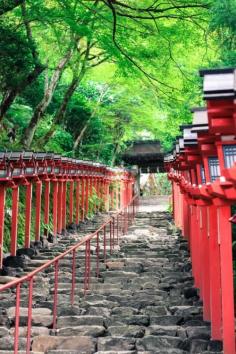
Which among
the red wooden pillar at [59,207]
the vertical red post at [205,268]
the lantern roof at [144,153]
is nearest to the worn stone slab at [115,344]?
the vertical red post at [205,268]

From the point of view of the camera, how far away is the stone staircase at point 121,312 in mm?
7082

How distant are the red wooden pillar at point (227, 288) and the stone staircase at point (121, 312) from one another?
0.42 meters

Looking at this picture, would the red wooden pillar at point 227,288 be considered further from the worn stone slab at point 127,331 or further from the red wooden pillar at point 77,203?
the red wooden pillar at point 77,203

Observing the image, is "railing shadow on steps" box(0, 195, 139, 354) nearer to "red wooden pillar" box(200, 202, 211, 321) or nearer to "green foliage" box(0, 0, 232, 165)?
"red wooden pillar" box(200, 202, 211, 321)

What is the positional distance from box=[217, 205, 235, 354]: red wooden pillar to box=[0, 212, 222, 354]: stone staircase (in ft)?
1.37

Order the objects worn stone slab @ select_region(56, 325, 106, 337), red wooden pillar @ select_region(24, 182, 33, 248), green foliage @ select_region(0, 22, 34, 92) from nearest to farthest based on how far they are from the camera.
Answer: worn stone slab @ select_region(56, 325, 106, 337), green foliage @ select_region(0, 22, 34, 92), red wooden pillar @ select_region(24, 182, 33, 248)

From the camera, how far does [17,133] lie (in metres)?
21.6

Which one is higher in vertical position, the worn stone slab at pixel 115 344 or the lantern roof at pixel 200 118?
the lantern roof at pixel 200 118

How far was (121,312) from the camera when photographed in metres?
8.95

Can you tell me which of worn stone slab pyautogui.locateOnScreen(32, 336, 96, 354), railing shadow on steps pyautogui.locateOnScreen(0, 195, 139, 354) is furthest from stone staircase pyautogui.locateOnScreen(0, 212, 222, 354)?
railing shadow on steps pyautogui.locateOnScreen(0, 195, 139, 354)

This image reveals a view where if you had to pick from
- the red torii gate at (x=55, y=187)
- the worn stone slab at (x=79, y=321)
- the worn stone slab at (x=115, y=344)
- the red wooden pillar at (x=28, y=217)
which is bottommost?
the worn stone slab at (x=115, y=344)

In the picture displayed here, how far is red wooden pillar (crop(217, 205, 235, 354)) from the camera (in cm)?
656

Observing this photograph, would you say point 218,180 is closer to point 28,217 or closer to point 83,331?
point 83,331

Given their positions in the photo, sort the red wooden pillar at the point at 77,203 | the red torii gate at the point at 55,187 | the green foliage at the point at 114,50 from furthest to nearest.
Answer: the red wooden pillar at the point at 77,203
the red torii gate at the point at 55,187
the green foliage at the point at 114,50
